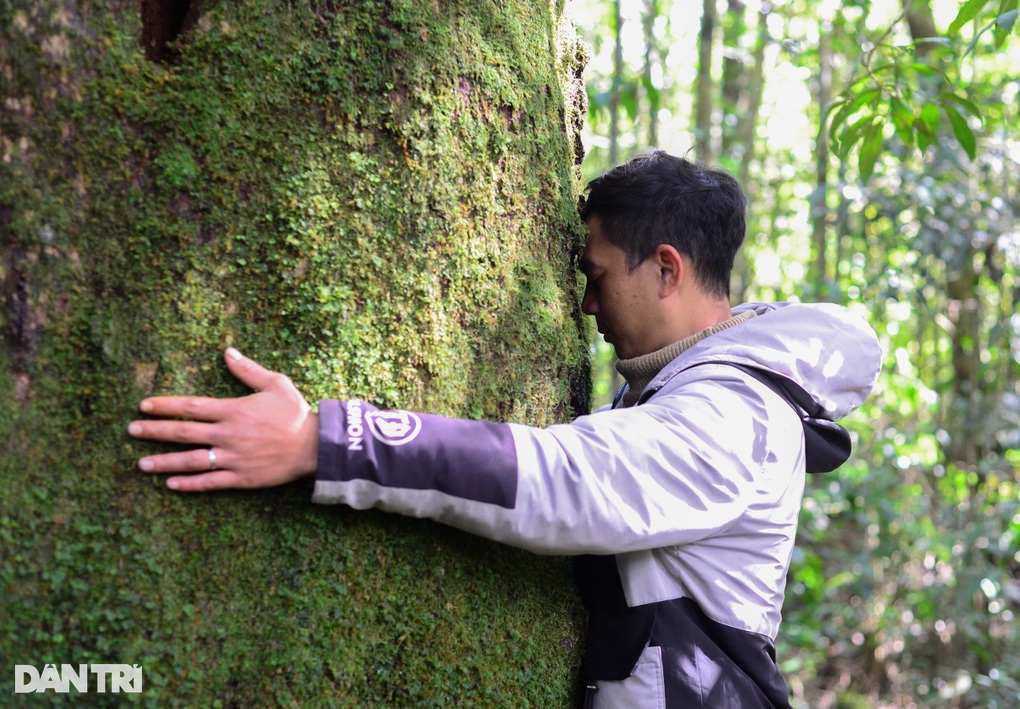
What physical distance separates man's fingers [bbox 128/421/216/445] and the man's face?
108cm

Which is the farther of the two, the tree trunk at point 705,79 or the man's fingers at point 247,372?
the tree trunk at point 705,79

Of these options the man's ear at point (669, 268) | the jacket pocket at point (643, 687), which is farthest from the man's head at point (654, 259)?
the jacket pocket at point (643, 687)

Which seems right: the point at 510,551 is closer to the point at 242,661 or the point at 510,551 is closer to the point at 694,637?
the point at 694,637

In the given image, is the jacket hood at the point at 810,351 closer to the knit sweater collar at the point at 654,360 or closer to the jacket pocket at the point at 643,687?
the knit sweater collar at the point at 654,360

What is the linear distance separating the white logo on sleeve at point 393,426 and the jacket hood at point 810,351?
0.68 meters

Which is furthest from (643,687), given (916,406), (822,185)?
(916,406)

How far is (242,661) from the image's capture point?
4.60 feet

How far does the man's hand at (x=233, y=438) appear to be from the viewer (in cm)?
137

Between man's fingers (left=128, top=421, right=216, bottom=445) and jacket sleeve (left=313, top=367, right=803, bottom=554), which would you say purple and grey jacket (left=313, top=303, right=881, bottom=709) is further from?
man's fingers (left=128, top=421, right=216, bottom=445)

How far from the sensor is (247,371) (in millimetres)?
1438

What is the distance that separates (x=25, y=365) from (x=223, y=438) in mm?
341

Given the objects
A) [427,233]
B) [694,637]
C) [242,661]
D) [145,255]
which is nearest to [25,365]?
[145,255]

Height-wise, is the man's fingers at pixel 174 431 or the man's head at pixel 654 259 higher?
the man's head at pixel 654 259

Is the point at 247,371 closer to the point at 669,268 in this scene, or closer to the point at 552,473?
the point at 552,473
